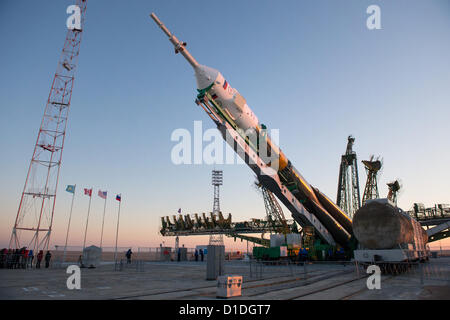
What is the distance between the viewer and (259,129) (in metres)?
19.8

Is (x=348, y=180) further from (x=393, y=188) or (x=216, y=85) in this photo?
(x=216, y=85)

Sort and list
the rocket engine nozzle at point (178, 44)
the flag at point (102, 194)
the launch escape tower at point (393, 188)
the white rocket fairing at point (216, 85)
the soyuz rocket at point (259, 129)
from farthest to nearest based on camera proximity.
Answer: the launch escape tower at point (393, 188) → the flag at point (102, 194) → the soyuz rocket at point (259, 129) → the white rocket fairing at point (216, 85) → the rocket engine nozzle at point (178, 44)

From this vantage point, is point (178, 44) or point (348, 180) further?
point (348, 180)

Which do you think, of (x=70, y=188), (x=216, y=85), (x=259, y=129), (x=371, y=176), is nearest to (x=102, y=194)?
(x=70, y=188)

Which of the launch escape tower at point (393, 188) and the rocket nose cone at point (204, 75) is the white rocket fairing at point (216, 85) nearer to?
the rocket nose cone at point (204, 75)

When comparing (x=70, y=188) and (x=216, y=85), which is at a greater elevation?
(x=216, y=85)

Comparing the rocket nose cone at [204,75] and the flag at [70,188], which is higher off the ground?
the rocket nose cone at [204,75]

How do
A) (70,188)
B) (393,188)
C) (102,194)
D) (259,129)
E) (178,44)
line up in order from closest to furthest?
(178,44), (259,129), (70,188), (102,194), (393,188)

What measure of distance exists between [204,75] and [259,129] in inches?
215

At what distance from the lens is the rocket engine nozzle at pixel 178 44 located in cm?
1631

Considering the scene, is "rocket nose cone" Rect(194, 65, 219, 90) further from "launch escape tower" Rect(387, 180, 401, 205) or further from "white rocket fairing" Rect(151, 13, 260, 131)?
"launch escape tower" Rect(387, 180, 401, 205)

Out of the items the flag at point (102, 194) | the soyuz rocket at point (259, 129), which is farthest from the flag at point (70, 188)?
the soyuz rocket at point (259, 129)

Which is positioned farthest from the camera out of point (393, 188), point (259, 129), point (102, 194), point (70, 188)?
point (393, 188)
